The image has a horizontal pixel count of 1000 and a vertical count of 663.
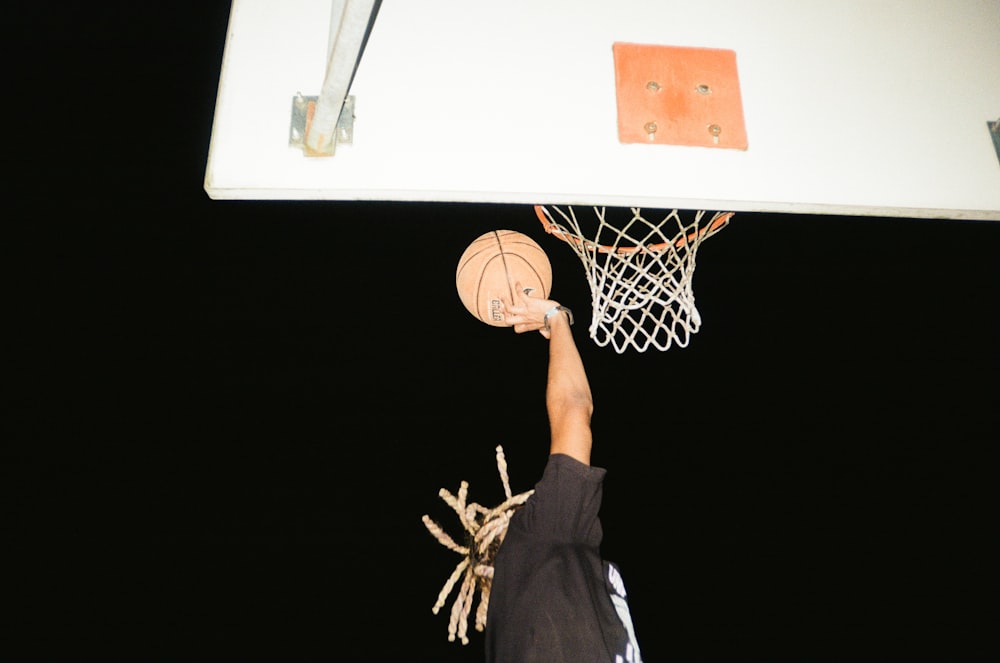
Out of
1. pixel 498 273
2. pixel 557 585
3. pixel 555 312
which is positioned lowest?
pixel 557 585

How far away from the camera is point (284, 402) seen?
3.00m

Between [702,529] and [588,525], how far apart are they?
2515 mm

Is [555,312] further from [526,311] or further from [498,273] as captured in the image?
[498,273]

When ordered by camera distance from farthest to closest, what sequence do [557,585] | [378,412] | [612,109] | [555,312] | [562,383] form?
[378,412]
[555,312]
[562,383]
[612,109]
[557,585]

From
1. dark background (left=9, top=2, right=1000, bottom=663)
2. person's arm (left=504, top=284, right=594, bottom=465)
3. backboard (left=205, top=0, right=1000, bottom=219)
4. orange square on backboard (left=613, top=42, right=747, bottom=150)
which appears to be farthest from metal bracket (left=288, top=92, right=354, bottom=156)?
dark background (left=9, top=2, right=1000, bottom=663)

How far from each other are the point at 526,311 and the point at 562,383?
397 mm

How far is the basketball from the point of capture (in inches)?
74.4

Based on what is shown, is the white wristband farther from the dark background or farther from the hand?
the dark background

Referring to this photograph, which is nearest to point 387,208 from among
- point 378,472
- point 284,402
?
point 284,402

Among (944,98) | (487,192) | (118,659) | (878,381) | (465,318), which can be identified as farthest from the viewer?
(878,381)

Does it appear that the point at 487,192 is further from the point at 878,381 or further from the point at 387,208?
the point at 878,381

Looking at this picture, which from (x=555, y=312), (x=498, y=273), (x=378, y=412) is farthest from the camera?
(x=378, y=412)

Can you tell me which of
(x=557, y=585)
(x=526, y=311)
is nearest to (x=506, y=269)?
(x=526, y=311)

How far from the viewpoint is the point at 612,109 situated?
4.08 feet
